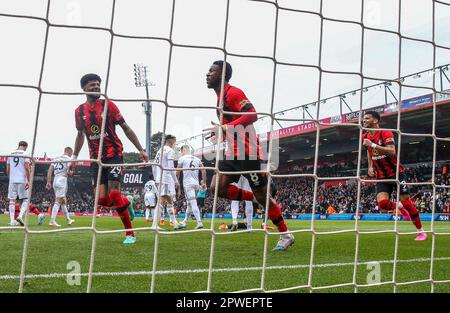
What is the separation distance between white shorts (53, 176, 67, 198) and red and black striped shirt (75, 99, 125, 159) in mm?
3964

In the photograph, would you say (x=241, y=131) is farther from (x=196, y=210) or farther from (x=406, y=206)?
(x=196, y=210)

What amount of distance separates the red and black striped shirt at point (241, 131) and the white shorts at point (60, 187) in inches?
200

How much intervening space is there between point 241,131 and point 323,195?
21857 millimetres

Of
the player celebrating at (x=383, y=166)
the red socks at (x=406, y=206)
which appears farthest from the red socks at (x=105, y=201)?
the red socks at (x=406, y=206)

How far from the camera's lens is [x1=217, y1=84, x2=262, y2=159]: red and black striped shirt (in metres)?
4.05

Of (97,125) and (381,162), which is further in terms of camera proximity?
(381,162)

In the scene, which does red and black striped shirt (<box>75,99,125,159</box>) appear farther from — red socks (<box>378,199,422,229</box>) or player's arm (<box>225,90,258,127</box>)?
red socks (<box>378,199,422,229</box>)

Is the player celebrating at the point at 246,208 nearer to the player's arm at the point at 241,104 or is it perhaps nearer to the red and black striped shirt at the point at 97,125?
the red and black striped shirt at the point at 97,125

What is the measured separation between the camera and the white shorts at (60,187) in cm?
838

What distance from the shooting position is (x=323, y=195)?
25.2m

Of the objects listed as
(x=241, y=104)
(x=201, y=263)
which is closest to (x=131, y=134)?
(x=241, y=104)

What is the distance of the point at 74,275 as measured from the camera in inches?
119

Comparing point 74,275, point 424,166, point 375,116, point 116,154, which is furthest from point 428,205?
point 74,275
